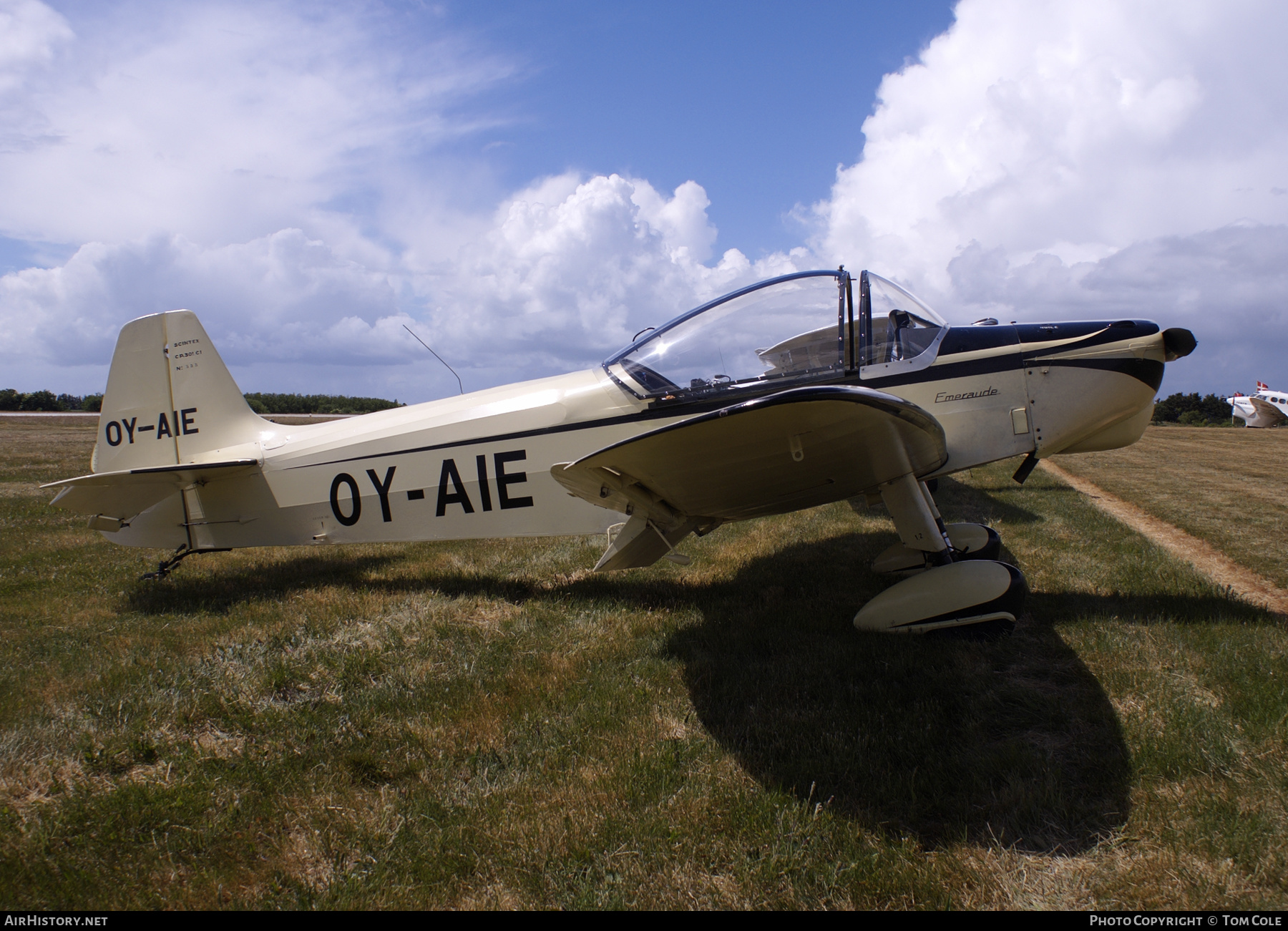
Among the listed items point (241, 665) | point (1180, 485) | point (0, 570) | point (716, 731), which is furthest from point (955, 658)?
point (1180, 485)

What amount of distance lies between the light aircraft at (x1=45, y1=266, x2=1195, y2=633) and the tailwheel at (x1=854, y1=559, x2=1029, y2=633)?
13 millimetres

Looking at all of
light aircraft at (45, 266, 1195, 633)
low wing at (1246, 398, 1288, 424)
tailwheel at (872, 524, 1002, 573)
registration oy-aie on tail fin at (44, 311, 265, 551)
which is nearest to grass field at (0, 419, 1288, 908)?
tailwheel at (872, 524, 1002, 573)

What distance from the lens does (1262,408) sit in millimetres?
35688

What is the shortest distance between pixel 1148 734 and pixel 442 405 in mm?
5029

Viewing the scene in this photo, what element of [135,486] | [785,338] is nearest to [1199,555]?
[785,338]

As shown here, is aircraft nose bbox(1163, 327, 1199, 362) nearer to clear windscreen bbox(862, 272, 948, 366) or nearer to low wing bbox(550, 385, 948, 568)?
clear windscreen bbox(862, 272, 948, 366)

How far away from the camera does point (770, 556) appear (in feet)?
21.2

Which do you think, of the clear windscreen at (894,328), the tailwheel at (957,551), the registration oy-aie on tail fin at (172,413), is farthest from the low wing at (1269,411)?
the registration oy-aie on tail fin at (172,413)

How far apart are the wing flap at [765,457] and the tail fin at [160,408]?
430cm

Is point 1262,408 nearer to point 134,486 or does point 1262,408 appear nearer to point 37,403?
point 134,486

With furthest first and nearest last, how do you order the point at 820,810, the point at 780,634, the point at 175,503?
the point at 175,503
the point at 780,634
the point at 820,810

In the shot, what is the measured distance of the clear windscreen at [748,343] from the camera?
4.53 m

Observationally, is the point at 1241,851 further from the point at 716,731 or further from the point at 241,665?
the point at 241,665

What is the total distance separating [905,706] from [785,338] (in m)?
2.59
